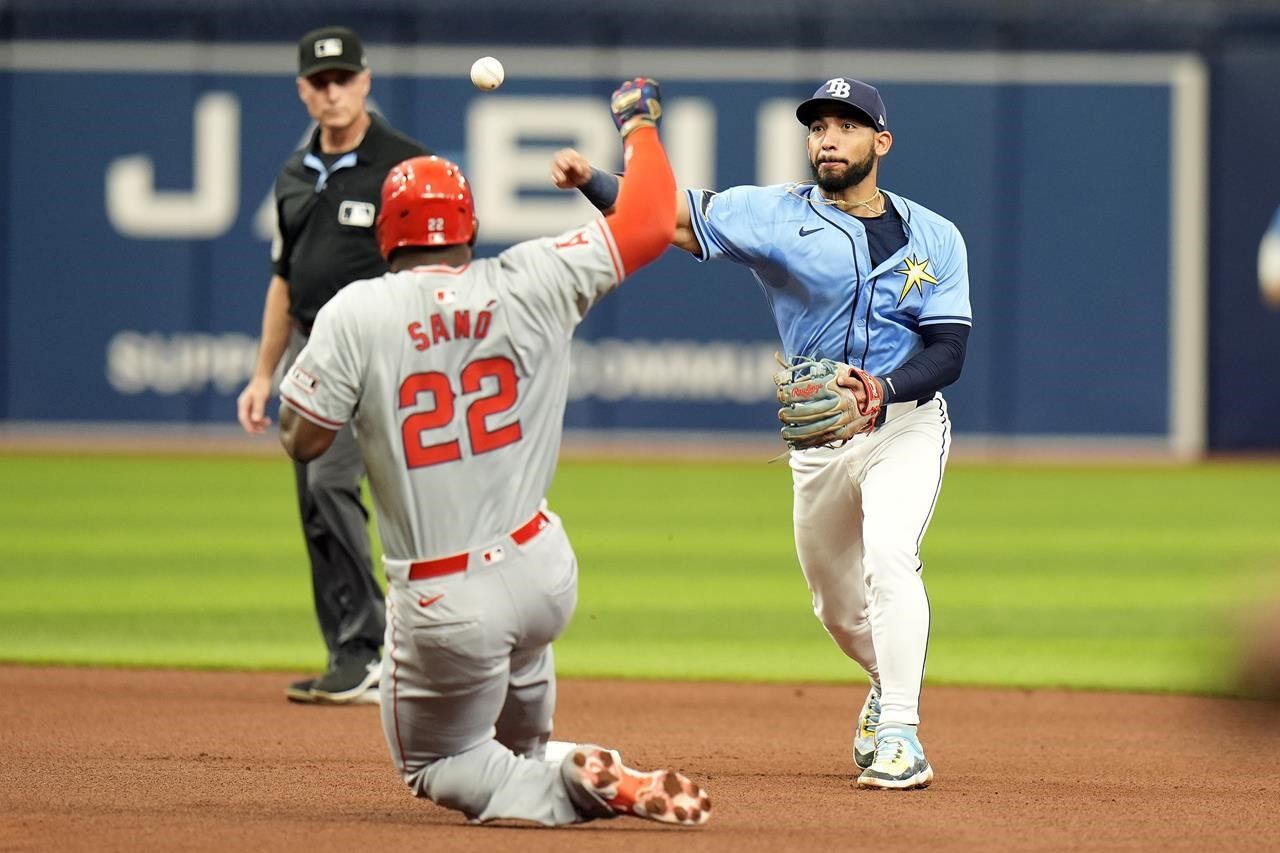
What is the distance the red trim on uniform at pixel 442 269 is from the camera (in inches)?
149

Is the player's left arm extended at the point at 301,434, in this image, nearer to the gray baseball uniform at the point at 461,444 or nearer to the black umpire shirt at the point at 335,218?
the gray baseball uniform at the point at 461,444

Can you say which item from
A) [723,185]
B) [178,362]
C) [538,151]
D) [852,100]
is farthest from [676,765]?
[178,362]

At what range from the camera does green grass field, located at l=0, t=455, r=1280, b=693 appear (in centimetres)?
739

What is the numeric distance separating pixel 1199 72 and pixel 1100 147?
1.18 meters

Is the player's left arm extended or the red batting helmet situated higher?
the red batting helmet

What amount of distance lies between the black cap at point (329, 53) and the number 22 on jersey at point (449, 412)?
248cm

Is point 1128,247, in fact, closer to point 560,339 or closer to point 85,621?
point 85,621

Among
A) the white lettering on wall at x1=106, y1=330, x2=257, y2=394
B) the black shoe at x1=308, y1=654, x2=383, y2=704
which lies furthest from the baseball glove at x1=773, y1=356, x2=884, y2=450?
the white lettering on wall at x1=106, y1=330, x2=257, y2=394

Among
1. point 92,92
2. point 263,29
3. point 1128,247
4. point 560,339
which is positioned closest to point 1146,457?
point 1128,247

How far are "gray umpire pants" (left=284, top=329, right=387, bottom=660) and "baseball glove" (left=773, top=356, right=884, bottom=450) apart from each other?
1965mm

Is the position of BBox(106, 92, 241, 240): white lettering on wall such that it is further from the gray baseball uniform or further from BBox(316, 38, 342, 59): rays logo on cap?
the gray baseball uniform

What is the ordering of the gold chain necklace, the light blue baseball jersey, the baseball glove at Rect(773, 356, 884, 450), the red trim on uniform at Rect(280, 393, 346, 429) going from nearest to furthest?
the red trim on uniform at Rect(280, 393, 346, 429) < the baseball glove at Rect(773, 356, 884, 450) < the light blue baseball jersey < the gold chain necklace

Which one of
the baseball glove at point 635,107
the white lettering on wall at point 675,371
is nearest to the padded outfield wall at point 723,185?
the white lettering on wall at point 675,371

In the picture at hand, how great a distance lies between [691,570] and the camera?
9.88 metres
